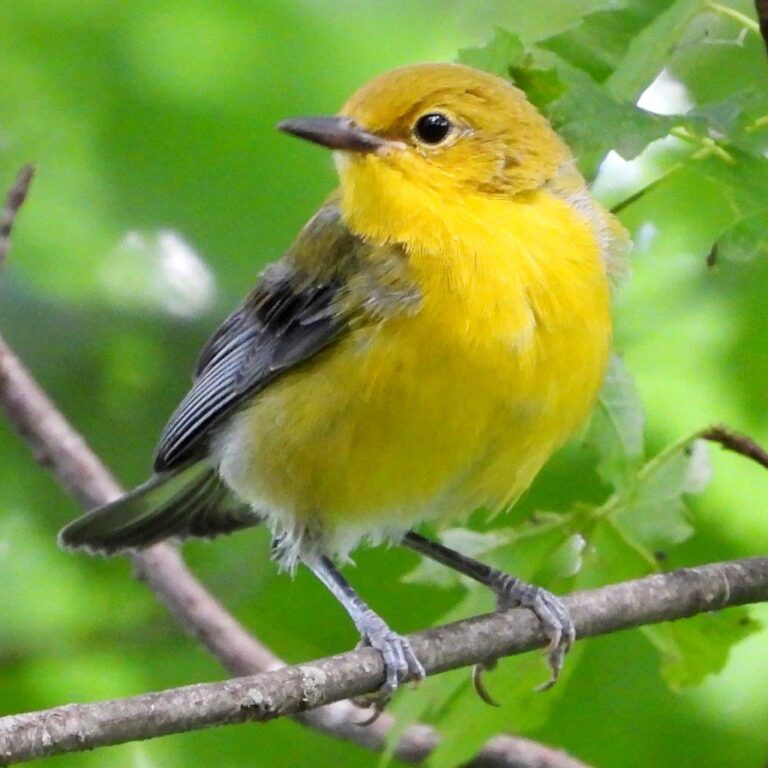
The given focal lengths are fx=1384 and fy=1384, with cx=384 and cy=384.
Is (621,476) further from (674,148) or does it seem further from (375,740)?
(674,148)

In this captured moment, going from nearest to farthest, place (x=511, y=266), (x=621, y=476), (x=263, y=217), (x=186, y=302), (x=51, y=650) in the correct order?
(x=621, y=476) < (x=511, y=266) < (x=51, y=650) < (x=263, y=217) < (x=186, y=302)

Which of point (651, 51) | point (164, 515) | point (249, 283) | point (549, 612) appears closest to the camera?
point (651, 51)

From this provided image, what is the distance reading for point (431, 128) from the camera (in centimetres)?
404

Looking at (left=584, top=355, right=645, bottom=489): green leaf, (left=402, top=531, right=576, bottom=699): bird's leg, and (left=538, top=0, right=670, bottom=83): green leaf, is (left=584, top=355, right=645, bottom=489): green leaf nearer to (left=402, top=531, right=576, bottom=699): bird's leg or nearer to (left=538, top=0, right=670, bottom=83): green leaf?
(left=402, top=531, right=576, bottom=699): bird's leg

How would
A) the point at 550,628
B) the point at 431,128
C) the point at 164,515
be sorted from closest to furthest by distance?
the point at 550,628
the point at 431,128
the point at 164,515

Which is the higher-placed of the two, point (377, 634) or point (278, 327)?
point (278, 327)

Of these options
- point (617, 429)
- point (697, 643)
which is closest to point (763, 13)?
point (617, 429)

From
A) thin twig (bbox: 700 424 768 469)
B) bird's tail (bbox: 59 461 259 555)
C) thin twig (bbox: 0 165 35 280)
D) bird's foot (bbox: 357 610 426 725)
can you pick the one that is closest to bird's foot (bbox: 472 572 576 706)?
bird's foot (bbox: 357 610 426 725)

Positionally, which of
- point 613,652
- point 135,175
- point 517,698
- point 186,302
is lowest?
point 613,652

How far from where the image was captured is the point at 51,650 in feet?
15.5

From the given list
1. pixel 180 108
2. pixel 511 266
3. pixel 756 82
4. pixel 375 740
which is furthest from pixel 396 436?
pixel 756 82

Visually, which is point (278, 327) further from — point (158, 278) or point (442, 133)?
point (158, 278)

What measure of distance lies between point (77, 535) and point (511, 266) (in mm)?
1917

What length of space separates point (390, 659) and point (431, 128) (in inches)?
60.7
